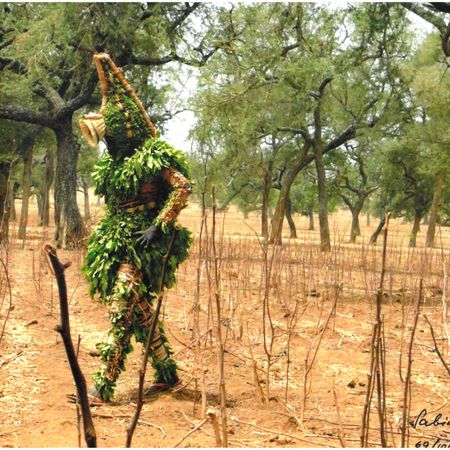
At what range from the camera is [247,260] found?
7.96 m

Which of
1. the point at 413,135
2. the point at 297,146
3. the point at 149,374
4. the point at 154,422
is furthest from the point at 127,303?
the point at 297,146

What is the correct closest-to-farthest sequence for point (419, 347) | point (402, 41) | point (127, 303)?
point (127, 303), point (419, 347), point (402, 41)

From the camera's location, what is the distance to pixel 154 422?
333 centimetres

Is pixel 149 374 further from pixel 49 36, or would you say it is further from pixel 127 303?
pixel 49 36

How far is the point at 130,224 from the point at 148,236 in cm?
19

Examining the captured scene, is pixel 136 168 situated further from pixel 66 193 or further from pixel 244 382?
pixel 66 193

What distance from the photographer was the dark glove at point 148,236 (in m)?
3.62

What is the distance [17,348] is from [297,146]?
17623mm

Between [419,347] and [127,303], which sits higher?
[127,303]
